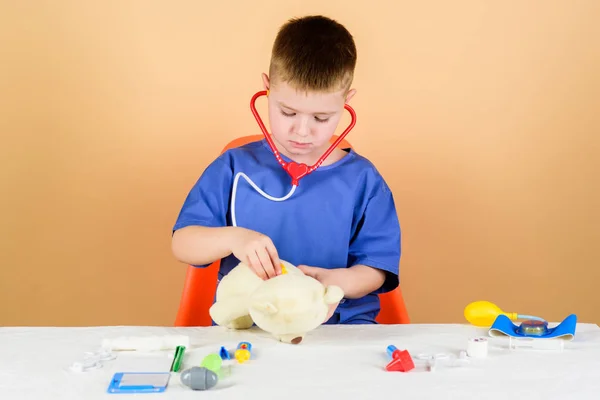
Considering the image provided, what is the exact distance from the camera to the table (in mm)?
901

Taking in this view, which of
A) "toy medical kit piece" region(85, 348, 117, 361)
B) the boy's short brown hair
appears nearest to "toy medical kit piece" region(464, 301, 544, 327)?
the boy's short brown hair

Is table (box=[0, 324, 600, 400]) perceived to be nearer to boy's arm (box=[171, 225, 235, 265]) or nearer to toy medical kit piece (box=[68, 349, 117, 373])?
toy medical kit piece (box=[68, 349, 117, 373])

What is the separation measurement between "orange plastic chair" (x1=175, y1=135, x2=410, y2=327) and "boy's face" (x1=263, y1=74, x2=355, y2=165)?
268 millimetres

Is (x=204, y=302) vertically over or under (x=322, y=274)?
under

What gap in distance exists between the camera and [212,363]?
0.95 metres


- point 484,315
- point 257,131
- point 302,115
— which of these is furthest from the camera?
point 257,131

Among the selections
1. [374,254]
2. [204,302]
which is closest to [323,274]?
[374,254]

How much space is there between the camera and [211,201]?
1459 millimetres

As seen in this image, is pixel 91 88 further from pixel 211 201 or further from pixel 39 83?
pixel 211 201

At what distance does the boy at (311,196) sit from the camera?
1.35 meters

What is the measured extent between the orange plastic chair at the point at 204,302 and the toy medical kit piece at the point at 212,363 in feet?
1.99

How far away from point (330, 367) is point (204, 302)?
0.66 meters

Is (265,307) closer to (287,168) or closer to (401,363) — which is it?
(401,363)

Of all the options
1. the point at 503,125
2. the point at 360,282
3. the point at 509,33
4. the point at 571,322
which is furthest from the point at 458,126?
the point at 571,322
